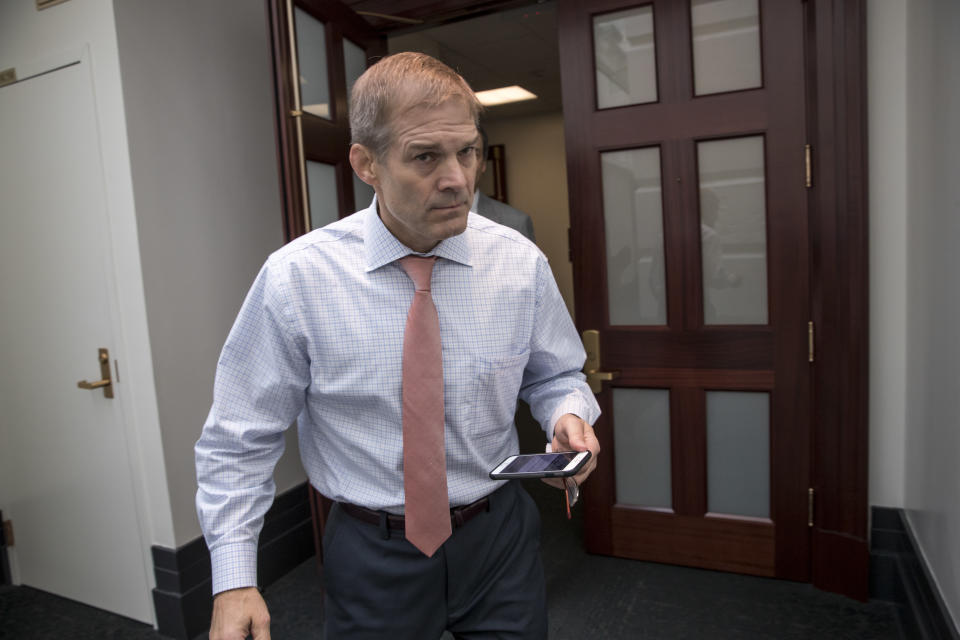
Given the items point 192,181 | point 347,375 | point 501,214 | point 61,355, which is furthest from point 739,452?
point 61,355

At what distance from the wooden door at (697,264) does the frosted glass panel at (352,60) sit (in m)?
0.80

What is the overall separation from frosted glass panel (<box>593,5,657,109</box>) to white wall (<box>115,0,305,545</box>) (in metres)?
1.37

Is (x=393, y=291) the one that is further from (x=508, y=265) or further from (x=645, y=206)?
(x=645, y=206)

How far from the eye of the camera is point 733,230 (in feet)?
7.72

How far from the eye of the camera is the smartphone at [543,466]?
999 millimetres

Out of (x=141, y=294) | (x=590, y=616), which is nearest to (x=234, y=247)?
(x=141, y=294)

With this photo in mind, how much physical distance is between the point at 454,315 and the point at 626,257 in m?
1.47

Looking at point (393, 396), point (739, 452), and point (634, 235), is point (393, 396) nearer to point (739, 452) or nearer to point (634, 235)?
point (634, 235)

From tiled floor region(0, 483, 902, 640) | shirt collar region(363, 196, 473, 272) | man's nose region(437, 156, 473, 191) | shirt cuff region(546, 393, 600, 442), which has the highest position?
man's nose region(437, 156, 473, 191)

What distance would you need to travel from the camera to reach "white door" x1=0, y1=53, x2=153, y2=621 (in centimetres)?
233

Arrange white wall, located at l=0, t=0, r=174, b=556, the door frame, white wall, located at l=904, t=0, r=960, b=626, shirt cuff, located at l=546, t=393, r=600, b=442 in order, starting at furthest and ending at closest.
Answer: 1. white wall, located at l=0, t=0, r=174, b=556
2. the door frame
3. white wall, located at l=904, t=0, r=960, b=626
4. shirt cuff, located at l=546, t=393, r=600, b=442

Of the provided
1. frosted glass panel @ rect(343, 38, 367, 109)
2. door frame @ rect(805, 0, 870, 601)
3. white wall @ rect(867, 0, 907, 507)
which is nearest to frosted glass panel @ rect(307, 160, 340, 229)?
frosted glass panel @ rect(343, 38, 367, 109)

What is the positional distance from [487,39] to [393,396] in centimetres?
375

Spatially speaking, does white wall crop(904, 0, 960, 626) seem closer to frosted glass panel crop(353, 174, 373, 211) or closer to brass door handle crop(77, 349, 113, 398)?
frosted glass panel crop(353, 174, 373, 211)
